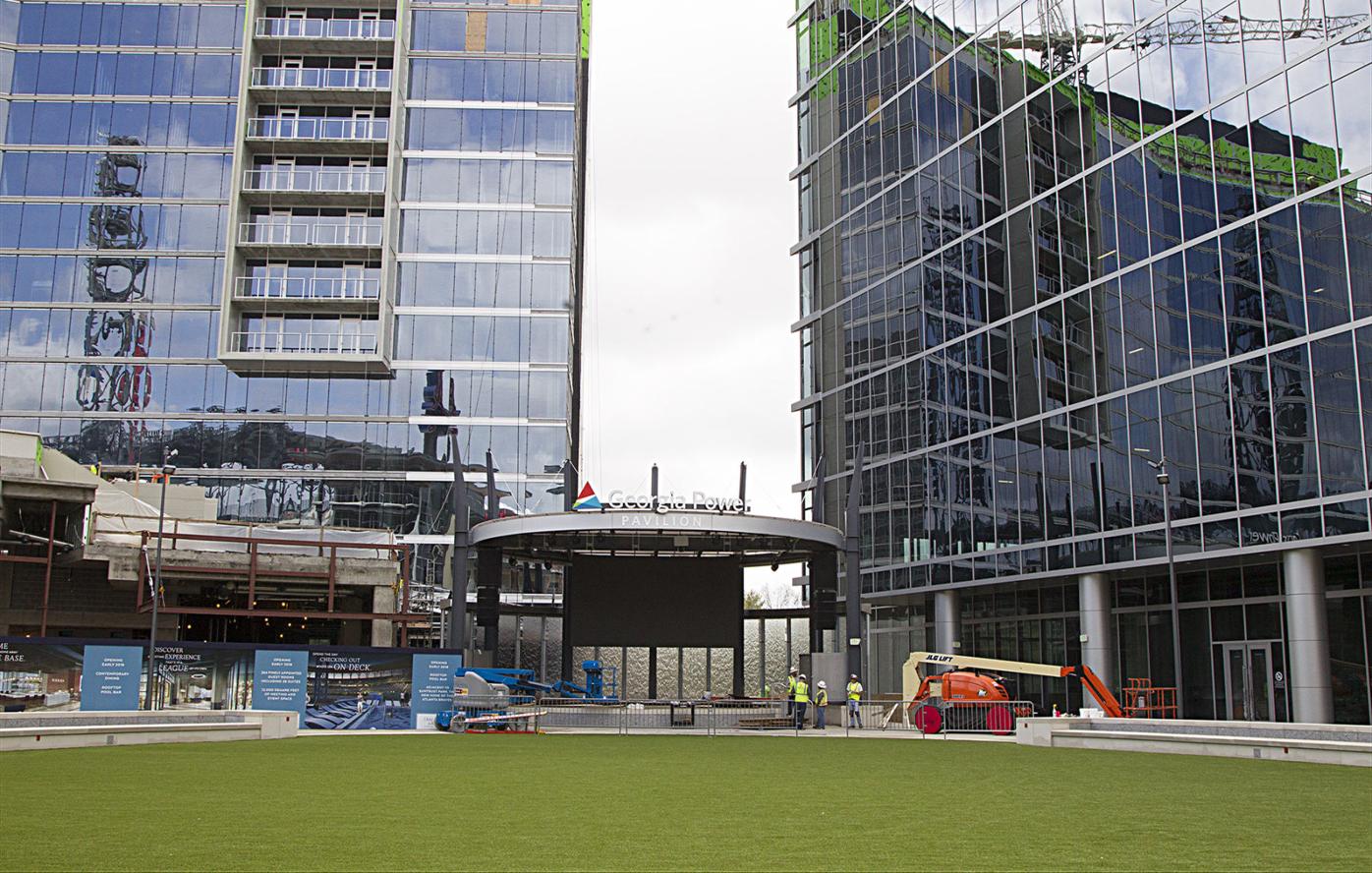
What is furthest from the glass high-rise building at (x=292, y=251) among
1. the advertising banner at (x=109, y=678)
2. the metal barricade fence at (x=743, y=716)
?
the advertising banner at (x=109, y=678)

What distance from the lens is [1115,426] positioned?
4603cm

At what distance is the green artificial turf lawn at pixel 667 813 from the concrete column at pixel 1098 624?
919 inches

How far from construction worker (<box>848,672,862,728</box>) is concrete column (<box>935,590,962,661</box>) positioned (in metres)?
14.0

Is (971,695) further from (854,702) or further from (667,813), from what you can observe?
(667,813)

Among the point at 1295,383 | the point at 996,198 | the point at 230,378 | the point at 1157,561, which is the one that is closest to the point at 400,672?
the point at 1157,561

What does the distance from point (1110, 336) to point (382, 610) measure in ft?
95.6

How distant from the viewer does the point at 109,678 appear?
35000mm

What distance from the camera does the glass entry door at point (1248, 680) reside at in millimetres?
42000

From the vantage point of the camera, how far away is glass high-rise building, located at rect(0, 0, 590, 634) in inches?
2790

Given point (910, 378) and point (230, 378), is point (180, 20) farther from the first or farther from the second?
point (910, 378)

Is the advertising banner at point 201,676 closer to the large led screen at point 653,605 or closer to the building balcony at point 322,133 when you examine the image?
the large led screen at point 653,605

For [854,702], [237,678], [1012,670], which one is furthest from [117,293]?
[1012,670]

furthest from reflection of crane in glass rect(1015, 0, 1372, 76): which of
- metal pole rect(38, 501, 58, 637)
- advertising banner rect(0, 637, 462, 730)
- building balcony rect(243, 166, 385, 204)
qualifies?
metal pole rect(38, 501, 58, 637)

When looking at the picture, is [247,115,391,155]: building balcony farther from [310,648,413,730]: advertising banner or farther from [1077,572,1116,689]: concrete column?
[1077,572,1116,689]: concrete column
